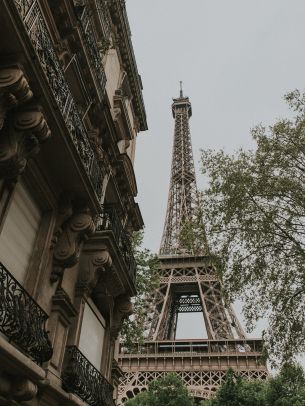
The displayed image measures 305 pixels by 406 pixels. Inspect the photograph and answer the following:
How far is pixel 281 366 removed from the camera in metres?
14.3

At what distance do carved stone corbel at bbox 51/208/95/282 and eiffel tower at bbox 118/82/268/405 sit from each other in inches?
959

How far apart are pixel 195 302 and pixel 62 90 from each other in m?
55.9

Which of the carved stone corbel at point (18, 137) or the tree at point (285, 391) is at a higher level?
the tree at point (285, 391)

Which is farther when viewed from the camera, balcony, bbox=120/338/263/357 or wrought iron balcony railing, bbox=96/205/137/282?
balcony, bbox=120/338/263/357

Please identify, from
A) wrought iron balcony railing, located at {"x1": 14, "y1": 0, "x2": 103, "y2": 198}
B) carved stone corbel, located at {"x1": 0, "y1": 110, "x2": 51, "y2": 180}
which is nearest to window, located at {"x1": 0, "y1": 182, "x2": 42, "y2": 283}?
carved stone corbel, located at {"x1": 0, "y1": 110, "x2": 51, "y2": 180}

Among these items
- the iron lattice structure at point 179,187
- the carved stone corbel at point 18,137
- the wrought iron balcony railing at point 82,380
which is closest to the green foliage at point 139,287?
the wrought iron balcony railing at point 82,380

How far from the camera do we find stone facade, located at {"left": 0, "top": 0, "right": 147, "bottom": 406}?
6.19 metres

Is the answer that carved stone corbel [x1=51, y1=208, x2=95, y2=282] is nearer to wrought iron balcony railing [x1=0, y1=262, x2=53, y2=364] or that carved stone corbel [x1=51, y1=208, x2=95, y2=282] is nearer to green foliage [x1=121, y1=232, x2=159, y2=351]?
wrought iron balcony railing [x1=0, y1=262, x2=53, y2=364]

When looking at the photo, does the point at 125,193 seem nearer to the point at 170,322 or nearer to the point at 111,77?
the point at 111,77

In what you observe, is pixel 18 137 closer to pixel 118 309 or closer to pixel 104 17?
pixel 118 309

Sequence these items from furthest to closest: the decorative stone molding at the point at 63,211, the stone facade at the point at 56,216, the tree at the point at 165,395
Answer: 1. the tree at the point at 165,395
2. the decorative stone molding at the point at 63,211
3. the stone facade at the point at 56,216

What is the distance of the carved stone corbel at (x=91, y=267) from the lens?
32.0 ft

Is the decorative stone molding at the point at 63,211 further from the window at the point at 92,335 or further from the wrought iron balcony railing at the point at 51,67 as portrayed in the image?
the window at the point at 92,335

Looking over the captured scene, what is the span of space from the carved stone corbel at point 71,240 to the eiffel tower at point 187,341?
24370mm
